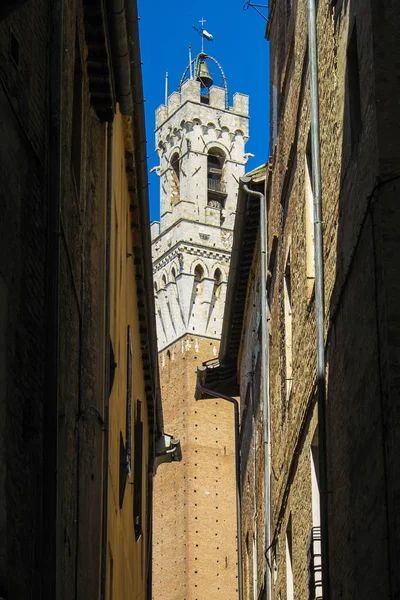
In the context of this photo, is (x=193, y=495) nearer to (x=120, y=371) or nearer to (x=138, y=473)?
(x=138, y=473)

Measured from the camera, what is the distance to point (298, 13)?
49.2 ft

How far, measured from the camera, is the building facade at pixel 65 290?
7176mm

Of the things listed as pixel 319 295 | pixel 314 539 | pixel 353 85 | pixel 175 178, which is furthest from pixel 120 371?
pixel 175 178

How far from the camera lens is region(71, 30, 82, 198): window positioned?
10281mm

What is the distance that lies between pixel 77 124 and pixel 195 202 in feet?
175

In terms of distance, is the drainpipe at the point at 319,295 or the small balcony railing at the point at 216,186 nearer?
the drainpipe at the point at 319,295

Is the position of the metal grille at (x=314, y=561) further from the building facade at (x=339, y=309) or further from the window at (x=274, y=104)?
the window at (x=274, y=104)

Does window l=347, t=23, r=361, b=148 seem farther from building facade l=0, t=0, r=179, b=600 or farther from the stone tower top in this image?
the stone tower top

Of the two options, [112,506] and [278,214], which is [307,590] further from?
[278,214]

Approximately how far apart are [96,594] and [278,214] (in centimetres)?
693

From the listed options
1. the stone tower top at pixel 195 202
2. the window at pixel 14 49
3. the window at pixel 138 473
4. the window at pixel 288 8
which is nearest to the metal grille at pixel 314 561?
the window at pixel 138 473

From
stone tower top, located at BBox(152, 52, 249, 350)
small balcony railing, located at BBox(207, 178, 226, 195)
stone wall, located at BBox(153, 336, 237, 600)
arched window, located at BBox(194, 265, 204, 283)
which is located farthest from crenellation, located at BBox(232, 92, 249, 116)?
stone wall, located at BBox(153, 336, 237, 600)

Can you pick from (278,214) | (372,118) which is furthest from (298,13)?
(372,118)

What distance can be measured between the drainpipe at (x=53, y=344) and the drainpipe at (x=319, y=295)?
303 centimetres
